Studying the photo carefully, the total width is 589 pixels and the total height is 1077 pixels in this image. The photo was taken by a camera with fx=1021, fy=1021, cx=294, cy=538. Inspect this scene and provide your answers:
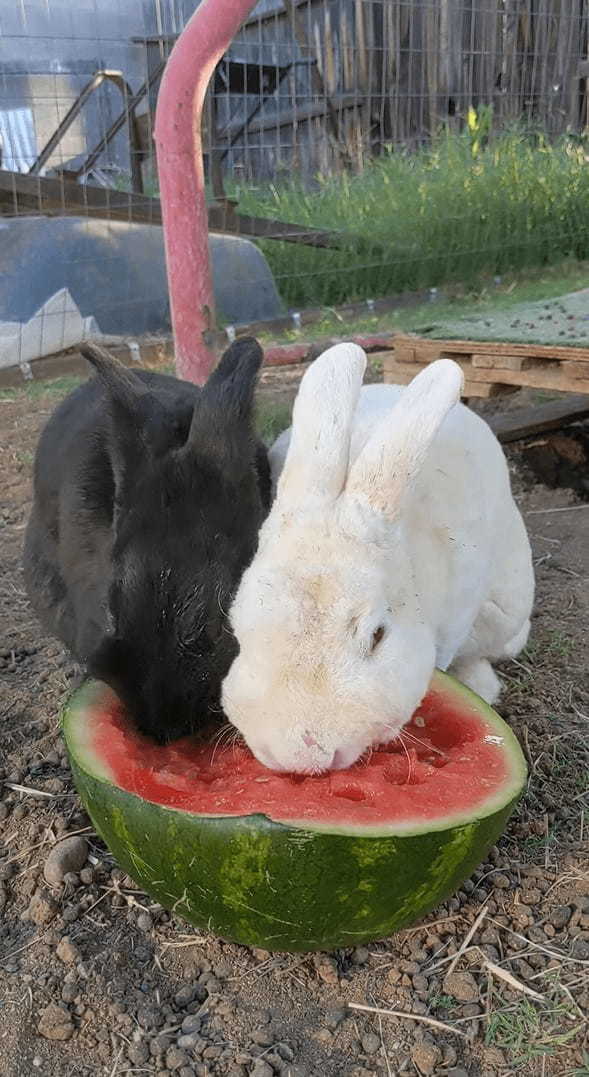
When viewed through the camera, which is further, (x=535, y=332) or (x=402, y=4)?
(x=402, y=4)

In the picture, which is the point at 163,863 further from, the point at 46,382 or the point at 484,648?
the point at 46,382

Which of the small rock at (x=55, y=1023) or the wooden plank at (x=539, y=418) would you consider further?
the wooden plank at (x=539, y=418)

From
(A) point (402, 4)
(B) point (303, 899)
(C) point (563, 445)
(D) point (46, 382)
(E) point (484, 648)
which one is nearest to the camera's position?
(B) point (303, 899)

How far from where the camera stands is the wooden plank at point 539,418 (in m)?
5.36

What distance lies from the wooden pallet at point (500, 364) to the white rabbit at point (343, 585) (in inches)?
97.0

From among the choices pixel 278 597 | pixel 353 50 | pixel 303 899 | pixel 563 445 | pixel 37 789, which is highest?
pixel 353 50

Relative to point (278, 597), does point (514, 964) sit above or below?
below

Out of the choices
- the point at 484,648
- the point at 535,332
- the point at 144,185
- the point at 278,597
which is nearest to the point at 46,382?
the point at 144,185

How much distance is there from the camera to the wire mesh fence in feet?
24.3

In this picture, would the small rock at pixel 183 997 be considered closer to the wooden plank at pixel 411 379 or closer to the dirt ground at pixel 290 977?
the dirt ground at pixel 290 977

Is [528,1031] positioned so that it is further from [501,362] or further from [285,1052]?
[501,362]

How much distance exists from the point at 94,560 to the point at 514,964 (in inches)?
55.5

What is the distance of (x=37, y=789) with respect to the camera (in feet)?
8.60

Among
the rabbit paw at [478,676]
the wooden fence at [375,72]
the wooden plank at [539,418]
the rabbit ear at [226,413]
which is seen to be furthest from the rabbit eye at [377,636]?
the wooden fence at [375,72]
